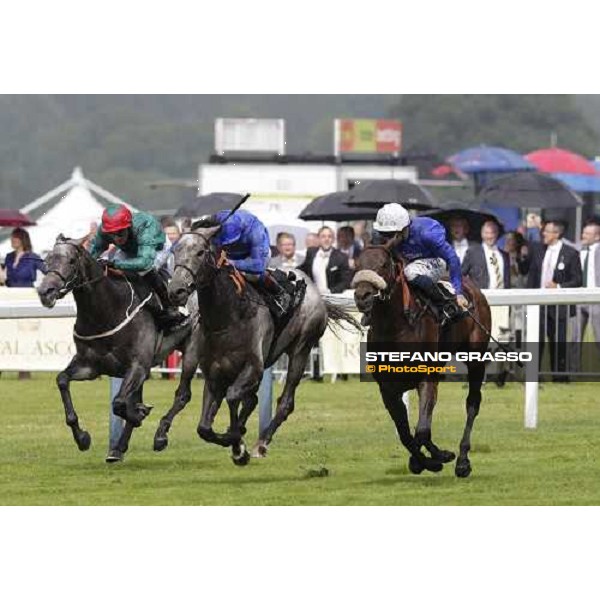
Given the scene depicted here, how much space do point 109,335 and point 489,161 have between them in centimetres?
2808

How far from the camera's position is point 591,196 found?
143ft

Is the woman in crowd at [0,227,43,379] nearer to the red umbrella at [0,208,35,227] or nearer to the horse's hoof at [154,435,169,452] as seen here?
the red umbrella at [0,208,35,227]

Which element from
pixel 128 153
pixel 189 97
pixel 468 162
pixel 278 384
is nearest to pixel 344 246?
pixel 278 384

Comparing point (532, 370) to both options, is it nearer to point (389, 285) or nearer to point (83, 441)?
point (389, 285)

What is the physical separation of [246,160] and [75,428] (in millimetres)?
34858

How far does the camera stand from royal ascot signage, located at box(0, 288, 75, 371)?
22688mm

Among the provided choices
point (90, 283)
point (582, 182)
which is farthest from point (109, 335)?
point (582, 182)

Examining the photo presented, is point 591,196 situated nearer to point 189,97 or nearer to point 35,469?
point 35,469

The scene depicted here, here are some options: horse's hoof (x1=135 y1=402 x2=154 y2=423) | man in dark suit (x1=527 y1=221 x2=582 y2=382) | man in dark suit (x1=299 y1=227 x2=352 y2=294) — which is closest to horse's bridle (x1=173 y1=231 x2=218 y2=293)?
horse's hoof (x1=135 y1=402 x2=154 y2=423)

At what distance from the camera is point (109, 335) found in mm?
14750

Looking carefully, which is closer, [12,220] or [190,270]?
[190,270]

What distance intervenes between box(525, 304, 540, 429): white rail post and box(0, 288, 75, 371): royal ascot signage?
6.91 m

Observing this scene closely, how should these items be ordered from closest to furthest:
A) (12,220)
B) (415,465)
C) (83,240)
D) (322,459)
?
(415,465), (83,240), (322,459), (12,220)

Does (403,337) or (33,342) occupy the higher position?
(403,337)
